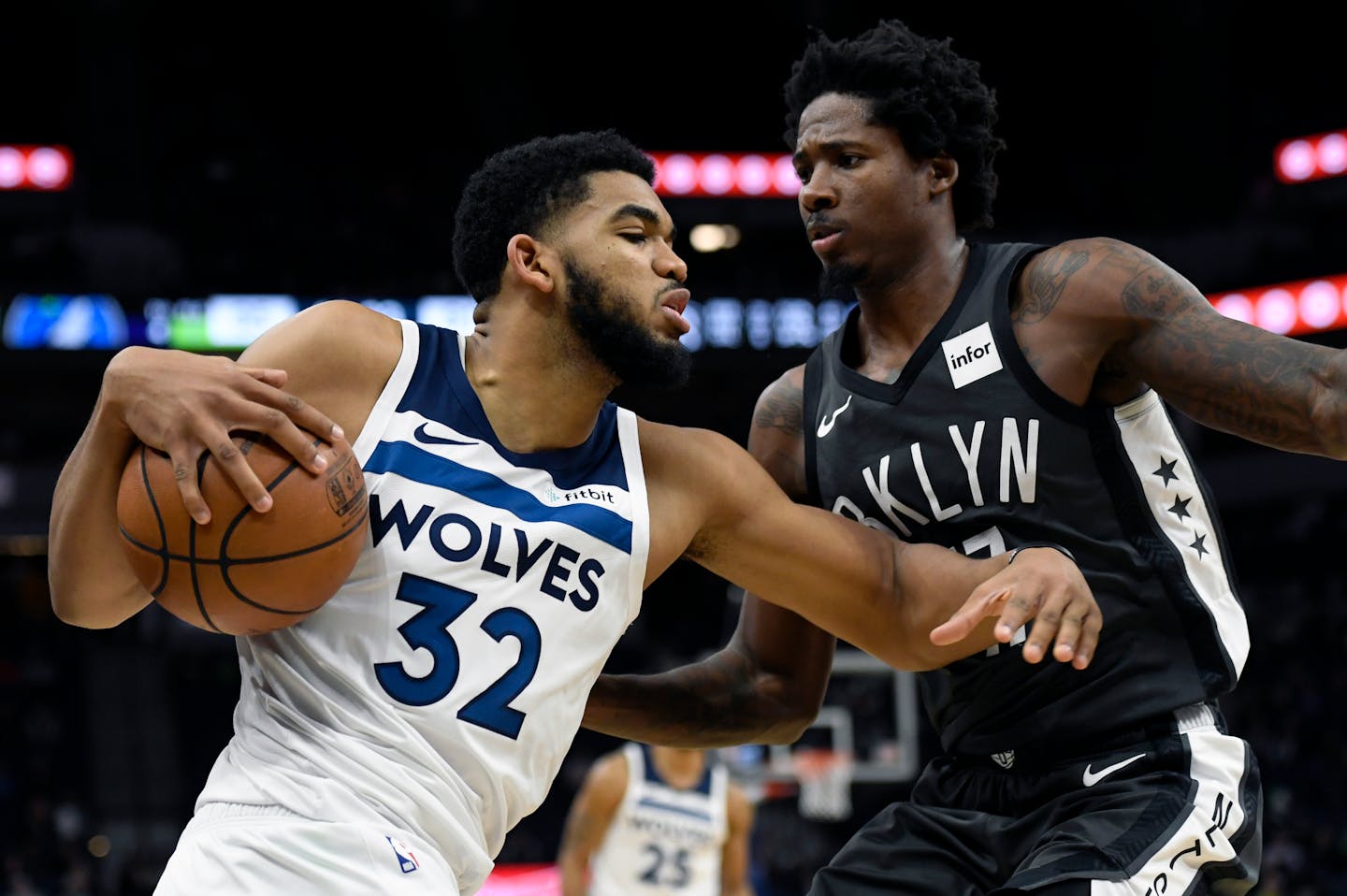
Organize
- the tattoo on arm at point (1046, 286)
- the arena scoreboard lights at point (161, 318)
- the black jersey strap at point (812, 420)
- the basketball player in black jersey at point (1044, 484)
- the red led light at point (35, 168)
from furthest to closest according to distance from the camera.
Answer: the red led light at point (35, 168) < the arena scoreboard lights at point (161, 318) < the black jersey strap at point (812, 420) < the tattoo on arm at point (1046, 286) < the basketball player in black jersey at point (1044, 484)

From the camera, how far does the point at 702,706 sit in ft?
12.9

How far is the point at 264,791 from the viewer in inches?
116

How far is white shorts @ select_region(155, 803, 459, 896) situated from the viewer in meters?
2.81

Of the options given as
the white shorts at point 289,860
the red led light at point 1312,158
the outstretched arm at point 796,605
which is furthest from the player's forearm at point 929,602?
the red led light at point 1312,158

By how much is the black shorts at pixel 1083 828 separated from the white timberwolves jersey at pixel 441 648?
81 cm

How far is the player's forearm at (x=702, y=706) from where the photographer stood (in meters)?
3.81

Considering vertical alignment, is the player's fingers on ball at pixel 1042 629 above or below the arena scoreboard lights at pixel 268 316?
below

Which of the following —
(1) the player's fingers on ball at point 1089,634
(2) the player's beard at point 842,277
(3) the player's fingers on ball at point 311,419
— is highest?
(2) the player's beard at point 842,277

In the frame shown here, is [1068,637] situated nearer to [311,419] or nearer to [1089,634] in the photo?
[1089,634]

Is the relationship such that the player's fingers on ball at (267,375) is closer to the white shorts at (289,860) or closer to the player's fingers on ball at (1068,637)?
the white shorts at (289,860)

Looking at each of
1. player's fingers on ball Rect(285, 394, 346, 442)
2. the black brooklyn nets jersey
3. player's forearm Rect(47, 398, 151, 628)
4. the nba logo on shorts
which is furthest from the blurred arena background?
player's fingers on ball Rect(285, 394, 346, 442)

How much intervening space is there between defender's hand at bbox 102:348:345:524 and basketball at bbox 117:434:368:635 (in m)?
0.03

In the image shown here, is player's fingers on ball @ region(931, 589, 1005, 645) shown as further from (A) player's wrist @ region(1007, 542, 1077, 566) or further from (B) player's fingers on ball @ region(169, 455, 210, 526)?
(B) player's fingers on ball @ region(169, 455, 210, 526)

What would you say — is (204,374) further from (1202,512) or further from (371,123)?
(371,123)
